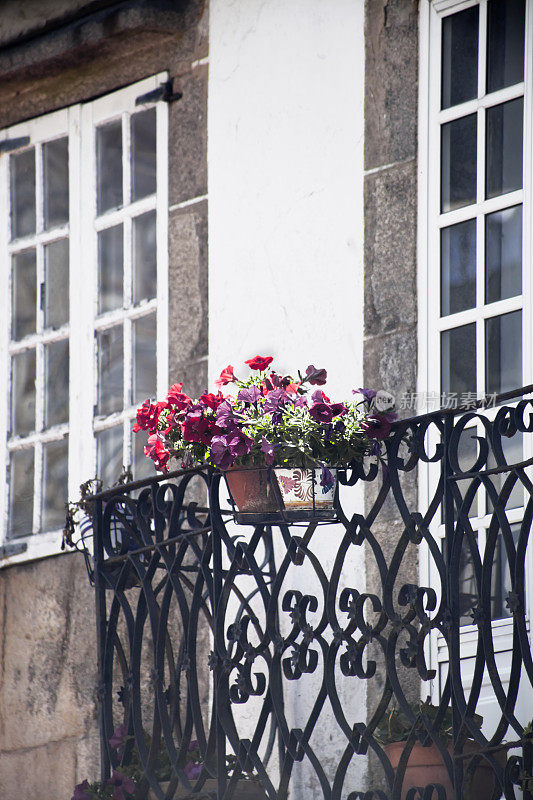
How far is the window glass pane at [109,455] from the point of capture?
22.2ft

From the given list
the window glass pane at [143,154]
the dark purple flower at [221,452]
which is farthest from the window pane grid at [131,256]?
the dark purple flower at [221,452]

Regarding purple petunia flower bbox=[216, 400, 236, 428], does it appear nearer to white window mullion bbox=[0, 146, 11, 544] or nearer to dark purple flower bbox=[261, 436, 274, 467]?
dark purple flower bbox=[261, 436, 274, 467]

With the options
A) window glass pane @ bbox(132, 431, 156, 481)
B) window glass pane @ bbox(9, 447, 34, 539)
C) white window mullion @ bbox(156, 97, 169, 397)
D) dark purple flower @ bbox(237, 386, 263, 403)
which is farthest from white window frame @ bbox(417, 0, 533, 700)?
window glass pane @ bbox(9, 447, 34, 539)

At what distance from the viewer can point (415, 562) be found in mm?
5539

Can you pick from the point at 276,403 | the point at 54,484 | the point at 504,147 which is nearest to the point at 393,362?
the point at 504,147

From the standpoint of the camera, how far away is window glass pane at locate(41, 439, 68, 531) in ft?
22.8

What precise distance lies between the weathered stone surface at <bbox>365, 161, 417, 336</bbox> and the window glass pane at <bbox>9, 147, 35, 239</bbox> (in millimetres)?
2205

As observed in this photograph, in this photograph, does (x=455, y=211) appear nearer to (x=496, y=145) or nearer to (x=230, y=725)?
(x=496, y=145)

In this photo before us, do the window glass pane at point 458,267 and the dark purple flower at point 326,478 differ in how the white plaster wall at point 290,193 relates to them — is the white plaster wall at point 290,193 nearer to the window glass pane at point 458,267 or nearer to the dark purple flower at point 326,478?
the window glass pane at point 458,267

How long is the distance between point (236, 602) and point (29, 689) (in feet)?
4.23

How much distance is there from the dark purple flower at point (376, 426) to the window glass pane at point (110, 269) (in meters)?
2.45

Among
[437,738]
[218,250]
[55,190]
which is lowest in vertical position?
[437,738]

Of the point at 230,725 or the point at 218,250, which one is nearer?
the point at 230,725

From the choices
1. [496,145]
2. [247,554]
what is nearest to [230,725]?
[247,554]
